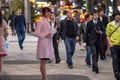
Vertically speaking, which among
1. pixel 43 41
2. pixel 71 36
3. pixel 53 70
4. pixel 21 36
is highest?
pixel 43 41

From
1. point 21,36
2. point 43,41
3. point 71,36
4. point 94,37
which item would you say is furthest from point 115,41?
point 21,36

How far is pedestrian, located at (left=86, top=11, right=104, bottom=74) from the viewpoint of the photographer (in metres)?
12.4

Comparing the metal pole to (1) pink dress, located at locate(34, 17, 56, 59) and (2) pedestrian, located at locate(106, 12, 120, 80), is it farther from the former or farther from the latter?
(1) pink dress, located at locate(34, 17, 56, 59)

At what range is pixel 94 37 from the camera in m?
12.6

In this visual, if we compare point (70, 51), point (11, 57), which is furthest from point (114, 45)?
point (11, 57)

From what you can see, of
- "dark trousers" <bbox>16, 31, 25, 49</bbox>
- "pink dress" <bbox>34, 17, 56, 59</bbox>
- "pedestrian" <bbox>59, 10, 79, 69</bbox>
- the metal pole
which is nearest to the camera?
"pink dress" <bbox>34, 17, 56, 59</bbox>

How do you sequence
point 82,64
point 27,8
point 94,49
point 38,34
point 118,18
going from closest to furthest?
point 38,34, point 118,18, point 94,49, point 82,64, point 27,8

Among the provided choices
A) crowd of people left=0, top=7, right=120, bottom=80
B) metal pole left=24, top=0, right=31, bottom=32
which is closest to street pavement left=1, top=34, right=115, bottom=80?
crowd of people left=0, top=7, right=120, bottom=80

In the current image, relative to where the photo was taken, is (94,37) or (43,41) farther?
(94,37)

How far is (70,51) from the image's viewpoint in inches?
530

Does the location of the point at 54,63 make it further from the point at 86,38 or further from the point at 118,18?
the point at 118,18

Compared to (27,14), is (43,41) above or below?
above

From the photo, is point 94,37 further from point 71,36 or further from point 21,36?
point 21,36

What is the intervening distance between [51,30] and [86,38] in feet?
8.00
